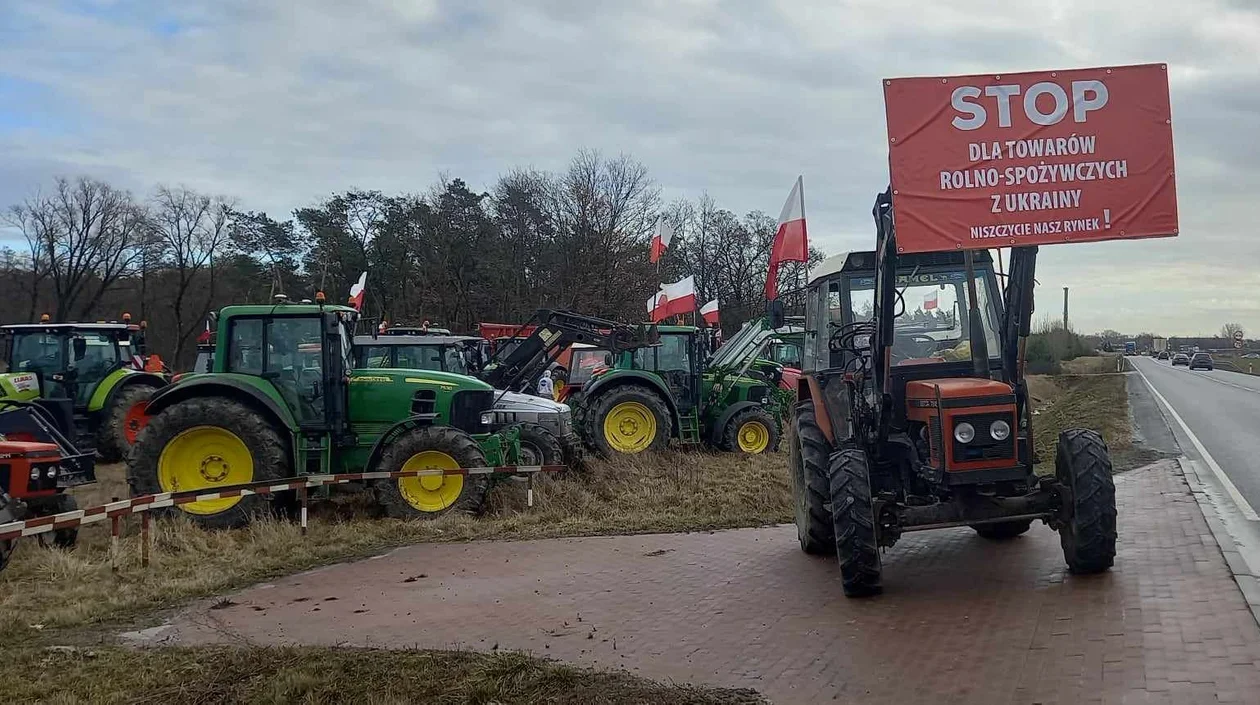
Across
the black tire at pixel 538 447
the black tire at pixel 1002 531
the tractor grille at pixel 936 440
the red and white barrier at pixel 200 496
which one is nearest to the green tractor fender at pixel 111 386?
the red and white barrier at pixel 200 496

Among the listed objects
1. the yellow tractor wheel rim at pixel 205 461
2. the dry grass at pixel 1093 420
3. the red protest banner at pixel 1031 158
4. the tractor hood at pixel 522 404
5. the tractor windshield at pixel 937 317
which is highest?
the red protest banner at pixel 1031 158

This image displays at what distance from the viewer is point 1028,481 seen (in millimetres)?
6547

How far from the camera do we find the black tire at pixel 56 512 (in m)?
8.81

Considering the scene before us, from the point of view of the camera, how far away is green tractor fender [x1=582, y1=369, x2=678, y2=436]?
48.6 feet

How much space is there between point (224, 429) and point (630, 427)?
6382 mm

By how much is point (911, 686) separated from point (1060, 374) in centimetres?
4527

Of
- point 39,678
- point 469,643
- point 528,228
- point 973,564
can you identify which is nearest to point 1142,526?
point 973,564

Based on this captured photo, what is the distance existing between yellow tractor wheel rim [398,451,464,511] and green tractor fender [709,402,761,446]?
6056 mm

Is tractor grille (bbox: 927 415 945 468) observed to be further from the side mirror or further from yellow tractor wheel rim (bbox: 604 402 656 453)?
yellow tractor wheel rim (bbox: 604 402 656 453)

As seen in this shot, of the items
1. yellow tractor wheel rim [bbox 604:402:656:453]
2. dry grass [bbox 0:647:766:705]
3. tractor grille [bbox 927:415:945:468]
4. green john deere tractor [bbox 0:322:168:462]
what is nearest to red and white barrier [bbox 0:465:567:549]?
dry grass [bbox 0:647:766:705]

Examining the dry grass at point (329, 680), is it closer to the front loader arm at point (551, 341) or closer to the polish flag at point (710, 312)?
the front loader arm at point (551, 341)

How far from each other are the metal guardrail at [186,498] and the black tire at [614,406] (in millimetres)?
2805

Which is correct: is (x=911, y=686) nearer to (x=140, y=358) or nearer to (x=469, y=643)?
(x=469, y=643)

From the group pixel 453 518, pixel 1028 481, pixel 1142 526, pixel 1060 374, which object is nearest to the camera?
pixel 1028 481
